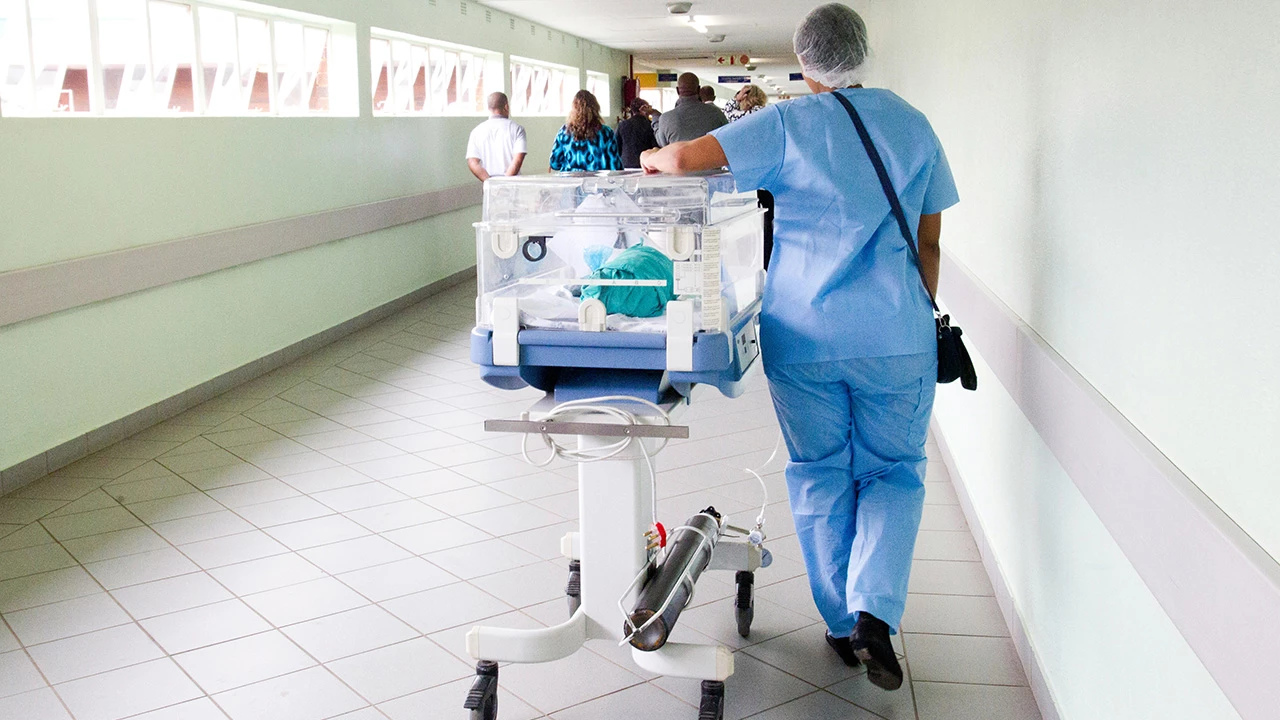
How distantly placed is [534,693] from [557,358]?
0.86 m

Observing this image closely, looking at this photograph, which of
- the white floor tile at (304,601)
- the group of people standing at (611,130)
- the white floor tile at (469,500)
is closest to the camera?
the white floor tile at (304,601)

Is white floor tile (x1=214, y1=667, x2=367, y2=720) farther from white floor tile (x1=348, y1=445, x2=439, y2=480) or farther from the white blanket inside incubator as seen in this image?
white floor tile (x1=348, y1=445, x2=439, y2=480)

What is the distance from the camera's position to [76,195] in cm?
479

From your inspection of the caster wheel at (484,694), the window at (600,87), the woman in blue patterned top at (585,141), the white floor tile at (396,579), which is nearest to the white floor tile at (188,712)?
the caster wheel at (484,694)

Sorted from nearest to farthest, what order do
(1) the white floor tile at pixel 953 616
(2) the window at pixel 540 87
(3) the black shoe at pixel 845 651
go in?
1. (3) the black shoe at pixel 845 651
2. (1) the white floor tile at pixel 953 616
3. (2) the window at pixel 540 87

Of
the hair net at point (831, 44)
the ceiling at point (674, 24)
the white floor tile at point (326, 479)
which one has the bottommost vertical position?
the white floor tile at point (326, 479)

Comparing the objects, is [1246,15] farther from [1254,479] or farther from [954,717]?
[954,717]

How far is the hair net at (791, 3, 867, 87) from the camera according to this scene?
2.69 m

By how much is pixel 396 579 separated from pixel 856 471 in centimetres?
148

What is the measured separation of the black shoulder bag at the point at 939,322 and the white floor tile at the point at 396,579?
1620 millimetres

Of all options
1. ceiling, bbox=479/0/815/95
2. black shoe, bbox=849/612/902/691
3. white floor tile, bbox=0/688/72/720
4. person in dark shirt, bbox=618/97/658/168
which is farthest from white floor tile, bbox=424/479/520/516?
ceiling, bbox=479/0/815/95

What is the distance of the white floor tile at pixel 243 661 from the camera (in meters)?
2.82

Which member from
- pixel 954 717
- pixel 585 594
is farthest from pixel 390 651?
pixel 954 717

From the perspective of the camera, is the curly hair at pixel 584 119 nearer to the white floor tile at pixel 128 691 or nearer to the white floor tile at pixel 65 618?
the white floor tile at pixel 65 618
